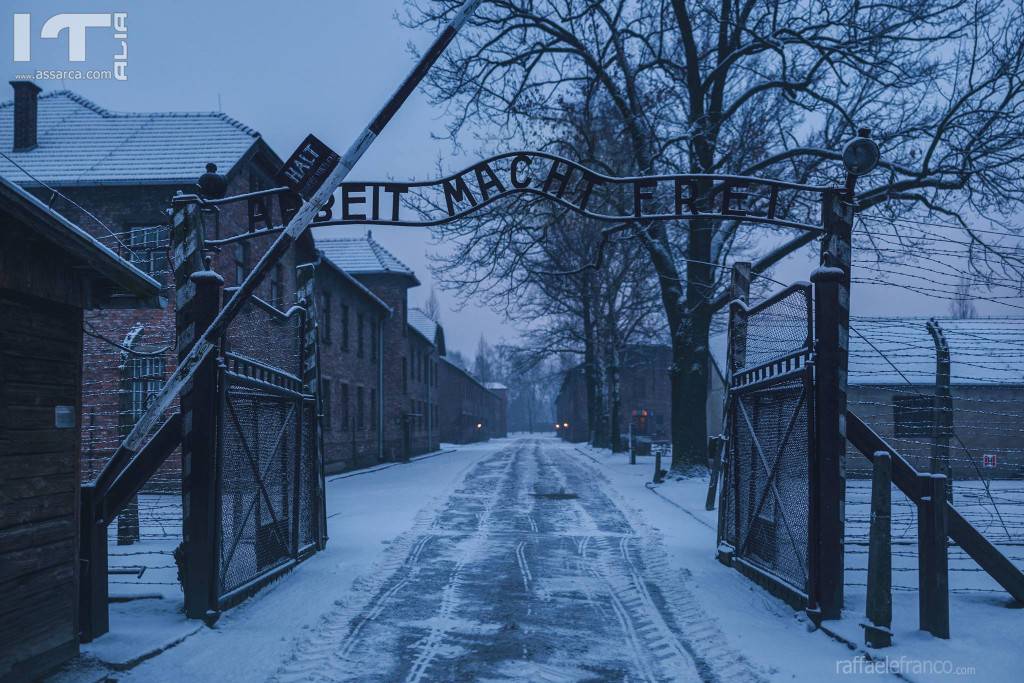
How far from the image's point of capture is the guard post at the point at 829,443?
21.9 feet

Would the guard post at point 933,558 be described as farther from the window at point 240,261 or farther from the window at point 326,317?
the window at point 326,317

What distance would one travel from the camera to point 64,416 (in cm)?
579

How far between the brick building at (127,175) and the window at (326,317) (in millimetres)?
4077

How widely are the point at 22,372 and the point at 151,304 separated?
1225 millimetres

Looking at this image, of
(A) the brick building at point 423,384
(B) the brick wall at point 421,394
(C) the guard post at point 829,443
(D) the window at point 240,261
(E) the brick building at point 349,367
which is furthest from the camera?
(A) the brick building at point 423,384

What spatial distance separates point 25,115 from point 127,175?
14.3 ft

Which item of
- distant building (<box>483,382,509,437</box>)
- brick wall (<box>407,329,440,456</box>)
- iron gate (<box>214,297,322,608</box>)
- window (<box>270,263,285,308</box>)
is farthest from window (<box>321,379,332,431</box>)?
distant building (<box>483,382,509,437</box>)

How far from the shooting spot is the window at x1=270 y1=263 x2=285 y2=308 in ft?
76.6

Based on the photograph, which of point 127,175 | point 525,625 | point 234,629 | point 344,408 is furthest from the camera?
point 344,408

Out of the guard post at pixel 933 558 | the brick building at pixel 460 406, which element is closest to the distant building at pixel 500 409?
the brick building at pixel 460 406

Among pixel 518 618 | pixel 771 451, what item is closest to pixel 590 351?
pixel 771 451

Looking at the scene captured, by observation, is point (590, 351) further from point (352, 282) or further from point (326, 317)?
point (326, 317)

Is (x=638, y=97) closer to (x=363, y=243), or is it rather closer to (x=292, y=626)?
(x=292, y=626)

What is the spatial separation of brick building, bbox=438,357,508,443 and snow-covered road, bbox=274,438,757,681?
162 feet
